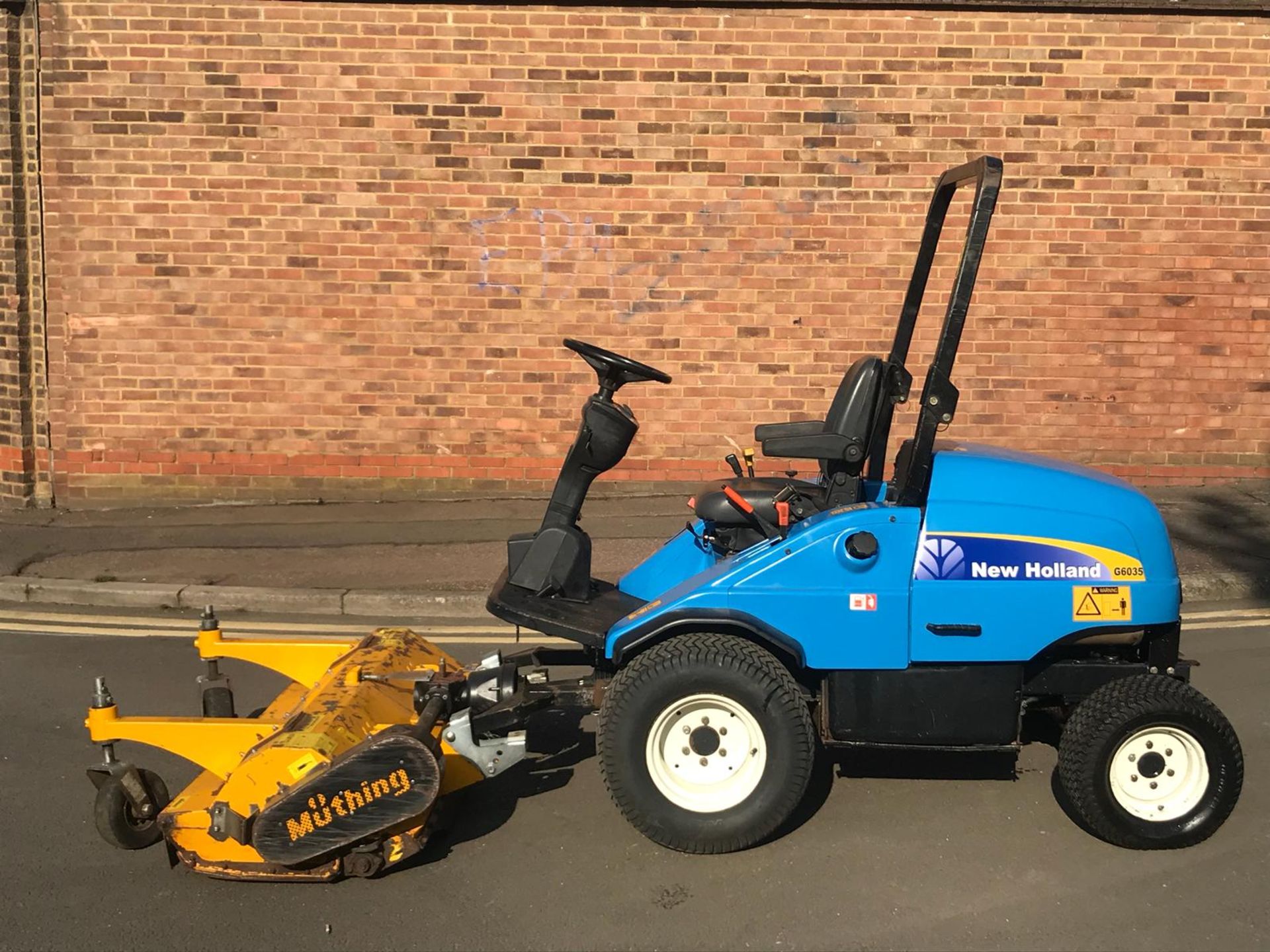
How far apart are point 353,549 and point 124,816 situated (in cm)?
434

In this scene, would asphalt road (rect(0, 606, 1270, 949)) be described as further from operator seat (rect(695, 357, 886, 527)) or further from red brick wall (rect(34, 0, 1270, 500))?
red brick wall (rect(34, 0, 1270, 500))

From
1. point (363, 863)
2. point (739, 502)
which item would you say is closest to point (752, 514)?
point (739, 502)

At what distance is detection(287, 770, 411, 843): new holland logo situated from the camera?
12.3 ft

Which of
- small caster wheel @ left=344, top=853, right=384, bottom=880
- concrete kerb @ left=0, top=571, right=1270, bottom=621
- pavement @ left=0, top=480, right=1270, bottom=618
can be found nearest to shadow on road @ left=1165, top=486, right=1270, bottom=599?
pavement @ left=0, top=480, right=1270, bottom=618

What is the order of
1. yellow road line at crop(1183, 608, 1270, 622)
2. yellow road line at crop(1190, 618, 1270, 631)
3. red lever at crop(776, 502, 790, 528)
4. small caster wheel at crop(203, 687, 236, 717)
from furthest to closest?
yellow road line at crop(1183, 608, 1270, 622) → yellow road line at crop(1190, 618, 1270, 631) → small caster wheel at crop(203, 687, 236, 717) → red lever at crop(776, 502, 790, 528)

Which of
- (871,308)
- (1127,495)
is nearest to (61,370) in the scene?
(871,308)

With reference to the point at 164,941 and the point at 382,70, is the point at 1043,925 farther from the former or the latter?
the point at 382,70

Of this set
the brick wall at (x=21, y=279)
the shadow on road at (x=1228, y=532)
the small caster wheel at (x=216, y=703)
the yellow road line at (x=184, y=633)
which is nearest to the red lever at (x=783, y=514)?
the small caster wheel at (x=216, y=703)

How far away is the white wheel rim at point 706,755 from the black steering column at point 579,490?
31.3 inches

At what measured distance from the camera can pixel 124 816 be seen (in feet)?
13.6

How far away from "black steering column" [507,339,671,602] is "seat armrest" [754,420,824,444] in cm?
45

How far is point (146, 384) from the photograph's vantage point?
959 cm

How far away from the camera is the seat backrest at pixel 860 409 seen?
182 inches

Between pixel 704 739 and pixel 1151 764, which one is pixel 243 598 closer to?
pixel 704 739
